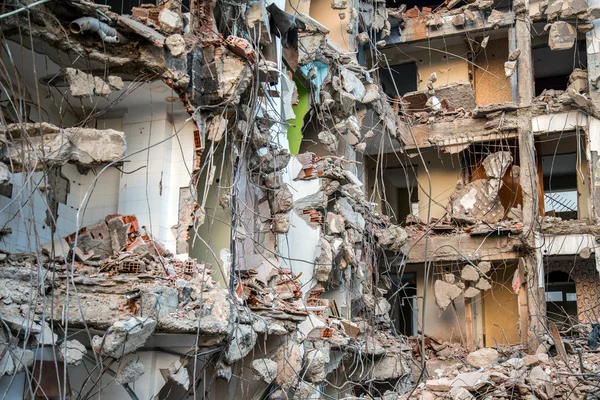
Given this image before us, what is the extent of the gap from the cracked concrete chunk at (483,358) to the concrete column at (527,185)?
152cm

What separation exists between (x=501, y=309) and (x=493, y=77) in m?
7.31

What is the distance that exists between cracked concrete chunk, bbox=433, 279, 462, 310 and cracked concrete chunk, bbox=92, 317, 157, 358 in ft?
44.0

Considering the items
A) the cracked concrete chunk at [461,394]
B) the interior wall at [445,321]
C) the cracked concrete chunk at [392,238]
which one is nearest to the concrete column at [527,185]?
the interior wall at [445,321]

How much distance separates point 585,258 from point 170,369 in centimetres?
1400

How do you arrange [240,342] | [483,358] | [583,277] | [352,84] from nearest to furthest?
1. [240,342]
2. [483,358]
3. [352,84]
4. [583,277]

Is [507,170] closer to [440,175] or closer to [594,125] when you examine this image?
[440,175]

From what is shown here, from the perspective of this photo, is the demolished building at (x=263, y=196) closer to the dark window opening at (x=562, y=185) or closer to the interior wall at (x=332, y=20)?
the interior wall at (x=332, y=20)

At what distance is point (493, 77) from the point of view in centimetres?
2295

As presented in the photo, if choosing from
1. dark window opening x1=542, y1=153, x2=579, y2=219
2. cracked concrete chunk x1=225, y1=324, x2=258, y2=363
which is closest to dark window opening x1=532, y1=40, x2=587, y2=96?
dark window opening x1=542, y1=153, x2=579, y2=219

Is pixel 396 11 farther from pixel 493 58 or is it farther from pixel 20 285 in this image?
pixel 20 285

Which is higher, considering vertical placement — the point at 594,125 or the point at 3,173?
the point at 594,125

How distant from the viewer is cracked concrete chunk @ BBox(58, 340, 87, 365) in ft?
23.8

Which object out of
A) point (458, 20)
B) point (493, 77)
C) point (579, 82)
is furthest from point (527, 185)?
point (458, 20)

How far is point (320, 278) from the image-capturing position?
13.8 m
